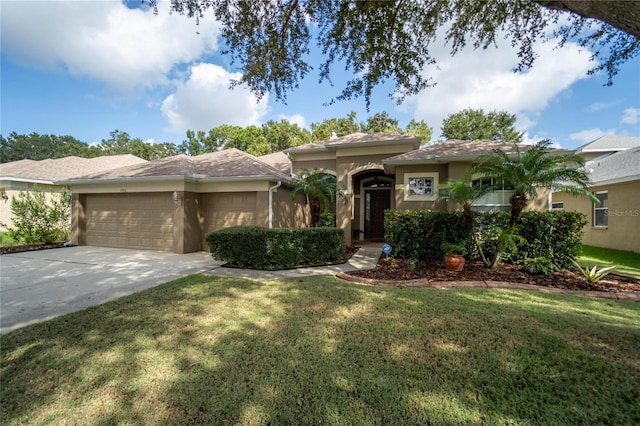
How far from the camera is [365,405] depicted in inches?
91.2

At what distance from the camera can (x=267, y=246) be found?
7668 mm

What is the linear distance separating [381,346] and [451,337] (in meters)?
0.94

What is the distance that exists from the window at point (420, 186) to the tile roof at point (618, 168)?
19.6 ft

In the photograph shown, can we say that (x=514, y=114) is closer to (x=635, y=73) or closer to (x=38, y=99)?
(x=635, y=73)

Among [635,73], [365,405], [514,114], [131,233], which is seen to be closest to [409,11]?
[635,73]

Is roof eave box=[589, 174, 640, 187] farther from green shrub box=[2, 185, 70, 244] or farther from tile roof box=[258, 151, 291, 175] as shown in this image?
green shrub box=[2, 185, 70, 244]

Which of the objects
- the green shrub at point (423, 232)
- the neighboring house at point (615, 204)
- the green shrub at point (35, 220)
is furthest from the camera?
the green shrub at point (35, 220)

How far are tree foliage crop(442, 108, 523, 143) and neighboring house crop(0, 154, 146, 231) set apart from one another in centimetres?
3463

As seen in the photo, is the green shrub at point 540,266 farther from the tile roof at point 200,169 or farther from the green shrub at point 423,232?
the tile roof at point 200,169

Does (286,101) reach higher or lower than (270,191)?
higher

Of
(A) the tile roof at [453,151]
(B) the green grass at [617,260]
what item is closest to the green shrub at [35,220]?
(A) the tile roof at [453,151]

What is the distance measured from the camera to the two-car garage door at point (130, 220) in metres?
11.2

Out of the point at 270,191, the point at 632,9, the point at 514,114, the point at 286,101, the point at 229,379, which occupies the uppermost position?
the point at 514,114

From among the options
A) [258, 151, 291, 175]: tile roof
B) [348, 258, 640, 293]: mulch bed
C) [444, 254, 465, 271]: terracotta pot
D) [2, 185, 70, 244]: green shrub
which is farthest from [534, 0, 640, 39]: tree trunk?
[2, 185, 70, 244]: green shrub
